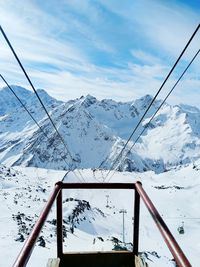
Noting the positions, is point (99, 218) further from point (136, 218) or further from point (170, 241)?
point (170, 241)

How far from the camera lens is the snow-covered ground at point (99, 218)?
3191cm

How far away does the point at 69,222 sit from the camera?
5903 centimetres

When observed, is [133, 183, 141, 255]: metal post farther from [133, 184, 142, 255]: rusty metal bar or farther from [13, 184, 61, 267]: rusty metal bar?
[13, 184, 61, 267]: rusty metal bar

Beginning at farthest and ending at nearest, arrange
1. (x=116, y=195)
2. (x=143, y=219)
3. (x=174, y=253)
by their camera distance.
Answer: (x=116, y=195), (x=143, y=219), (x=174, y=253)

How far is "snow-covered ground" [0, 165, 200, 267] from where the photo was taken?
31.9 metres

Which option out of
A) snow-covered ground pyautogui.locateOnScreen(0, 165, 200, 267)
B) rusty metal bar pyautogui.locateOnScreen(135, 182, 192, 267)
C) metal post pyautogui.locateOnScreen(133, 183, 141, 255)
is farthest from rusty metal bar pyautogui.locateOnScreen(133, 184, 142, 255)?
snow-covered ground pyautogui.locateOnScreen(0, 165, 200, 267)

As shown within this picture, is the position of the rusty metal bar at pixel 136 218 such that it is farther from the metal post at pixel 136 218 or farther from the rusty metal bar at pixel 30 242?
the rusty metal bar at pixel 30 242

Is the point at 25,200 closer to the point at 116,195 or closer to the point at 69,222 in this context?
the point at 69,222

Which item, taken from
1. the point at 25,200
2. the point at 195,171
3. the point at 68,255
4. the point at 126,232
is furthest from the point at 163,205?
the point at 68,255

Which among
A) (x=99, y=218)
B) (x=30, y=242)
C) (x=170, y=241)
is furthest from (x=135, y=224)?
Result: (x=99, y=218)

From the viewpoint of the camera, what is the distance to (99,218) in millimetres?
74562

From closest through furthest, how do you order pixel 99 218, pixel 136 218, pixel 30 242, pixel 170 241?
pixel 30 242 → pixel 170 241 → pixel 136 218 → pixel 99 218

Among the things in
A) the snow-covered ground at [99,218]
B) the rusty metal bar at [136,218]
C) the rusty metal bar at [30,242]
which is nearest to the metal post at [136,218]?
the rusty metal bar at [136,218]

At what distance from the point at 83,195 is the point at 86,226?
4223 cm
